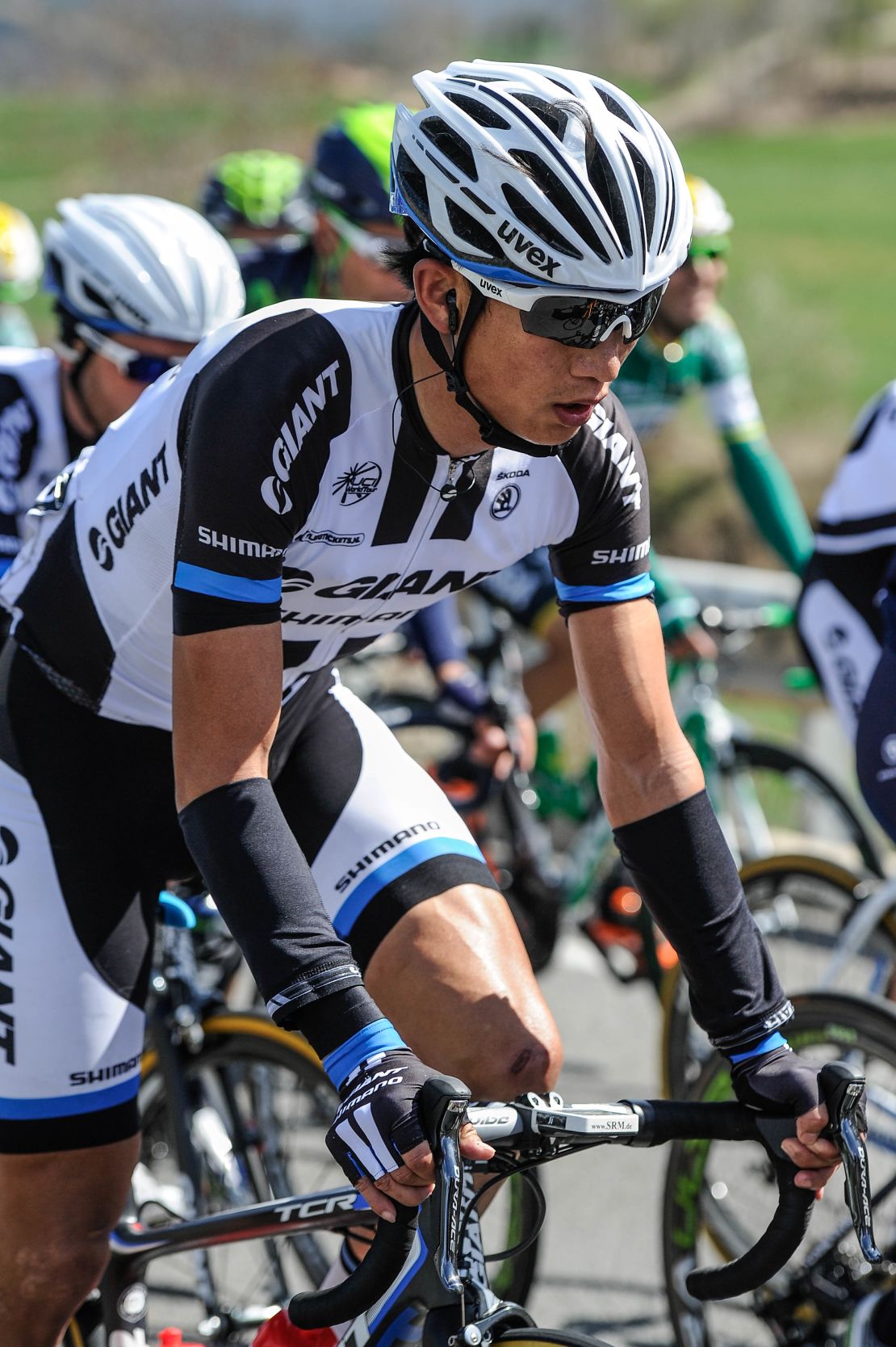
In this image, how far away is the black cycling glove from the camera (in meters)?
1.92

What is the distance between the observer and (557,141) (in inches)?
87.0

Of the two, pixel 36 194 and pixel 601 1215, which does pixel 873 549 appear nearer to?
pixel 601 1215

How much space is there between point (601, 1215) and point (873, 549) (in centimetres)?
199

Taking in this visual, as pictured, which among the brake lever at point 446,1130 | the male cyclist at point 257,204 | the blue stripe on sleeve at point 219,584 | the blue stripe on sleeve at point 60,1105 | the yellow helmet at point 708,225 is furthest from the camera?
the male cyclist at point 257,204

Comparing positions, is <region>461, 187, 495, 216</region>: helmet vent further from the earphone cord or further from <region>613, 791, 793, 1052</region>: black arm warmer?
<region>613, 791, 793, 1052</region>: black arm warmer

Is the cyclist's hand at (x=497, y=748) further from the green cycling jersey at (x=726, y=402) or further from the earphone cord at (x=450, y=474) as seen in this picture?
the earphone cord at (x=450, y=474)

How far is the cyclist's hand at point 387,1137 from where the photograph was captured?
1.92 metres

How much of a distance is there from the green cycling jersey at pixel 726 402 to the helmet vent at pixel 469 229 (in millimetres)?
3353

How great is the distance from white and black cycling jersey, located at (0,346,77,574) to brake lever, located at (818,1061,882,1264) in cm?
233

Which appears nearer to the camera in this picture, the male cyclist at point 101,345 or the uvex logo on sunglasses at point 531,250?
the uvex logo on sunglasses at point 531,250

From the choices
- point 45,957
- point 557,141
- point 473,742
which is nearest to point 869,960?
point 473,742

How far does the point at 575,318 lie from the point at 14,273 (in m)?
7.16

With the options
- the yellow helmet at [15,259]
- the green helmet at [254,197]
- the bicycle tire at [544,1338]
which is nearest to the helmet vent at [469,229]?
the bicycle tire at [544,1338]

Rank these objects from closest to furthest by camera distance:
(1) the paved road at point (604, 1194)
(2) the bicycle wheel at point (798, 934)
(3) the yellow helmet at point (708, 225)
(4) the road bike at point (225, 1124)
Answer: (4) the road bike at point (225, 1124)
(1) the paved road at point (604, 1194)
(2) the bicycle wheel at point (798, 934)
(3) the yellow helmet at point (708, 225)
